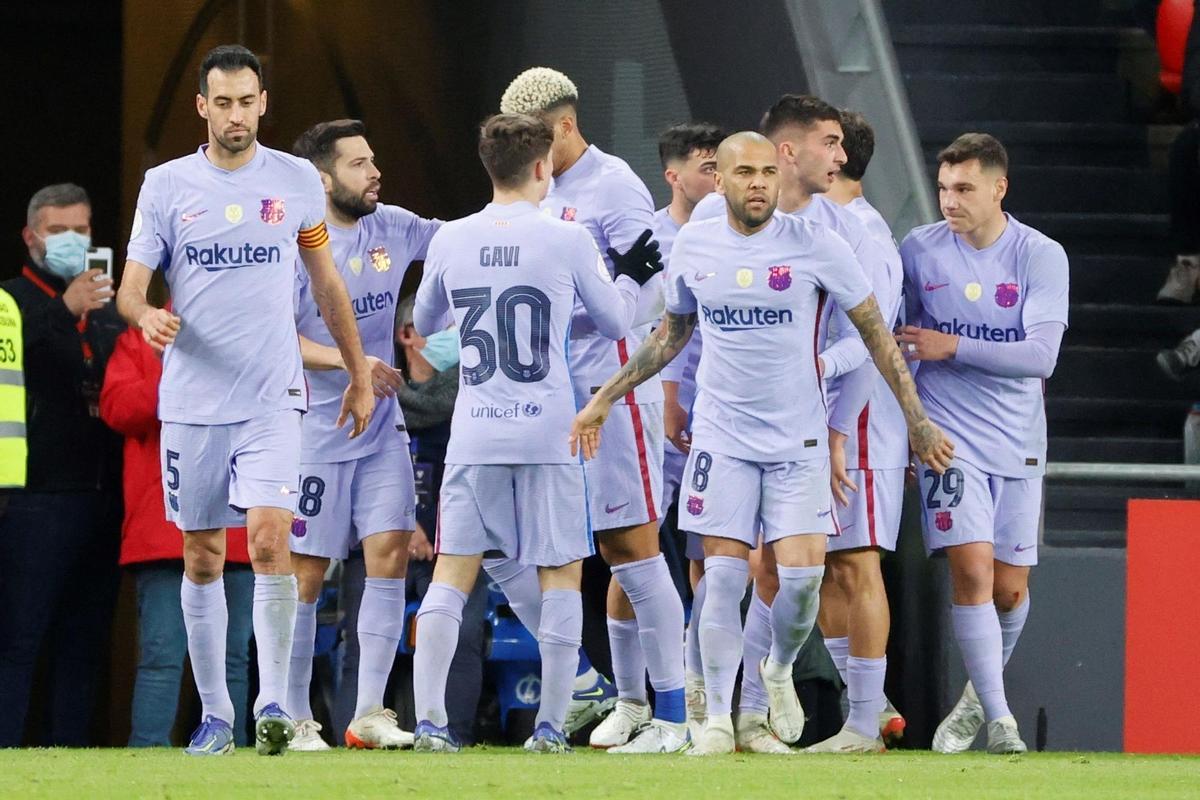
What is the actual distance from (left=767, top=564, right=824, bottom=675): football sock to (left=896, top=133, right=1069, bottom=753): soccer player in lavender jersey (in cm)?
74

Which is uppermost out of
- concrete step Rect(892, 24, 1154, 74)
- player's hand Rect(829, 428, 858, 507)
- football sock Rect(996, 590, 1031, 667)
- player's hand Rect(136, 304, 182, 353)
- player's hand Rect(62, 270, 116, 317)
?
concrete step Rect(892, 24, 1154, 74)

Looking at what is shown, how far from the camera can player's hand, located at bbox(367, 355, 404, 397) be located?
26.8 ft

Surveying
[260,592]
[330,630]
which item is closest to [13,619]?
[330,630]

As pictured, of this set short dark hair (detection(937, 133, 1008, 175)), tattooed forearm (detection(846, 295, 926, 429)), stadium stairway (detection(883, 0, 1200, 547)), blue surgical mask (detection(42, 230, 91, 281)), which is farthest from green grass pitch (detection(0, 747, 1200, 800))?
stadium stairway (detection(883, 0, 1200, 547))

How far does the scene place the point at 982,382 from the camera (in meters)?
8.49

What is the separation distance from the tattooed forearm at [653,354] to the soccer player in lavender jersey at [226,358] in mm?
990

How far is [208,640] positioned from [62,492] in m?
2.06

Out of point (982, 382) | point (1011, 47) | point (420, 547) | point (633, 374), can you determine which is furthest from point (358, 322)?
point (1011, 47)

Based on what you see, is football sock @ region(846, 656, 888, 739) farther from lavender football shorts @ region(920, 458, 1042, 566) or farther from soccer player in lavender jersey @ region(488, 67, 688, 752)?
soccer player in lavender jersey @ region(488, 67, 688, 752)

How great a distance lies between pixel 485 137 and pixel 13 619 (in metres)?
2.91

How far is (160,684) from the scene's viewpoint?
8.98 meters

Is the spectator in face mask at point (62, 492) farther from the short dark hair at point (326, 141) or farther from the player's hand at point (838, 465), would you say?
the player's hand at point (838, 465)

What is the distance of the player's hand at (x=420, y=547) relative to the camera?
9.13 meters

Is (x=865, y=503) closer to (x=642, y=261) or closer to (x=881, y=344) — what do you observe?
(x=881, y=344)
